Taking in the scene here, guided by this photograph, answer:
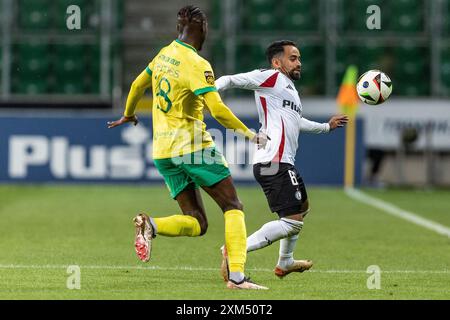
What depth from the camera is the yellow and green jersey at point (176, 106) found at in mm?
8203

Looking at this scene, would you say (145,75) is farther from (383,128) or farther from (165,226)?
(383,128)

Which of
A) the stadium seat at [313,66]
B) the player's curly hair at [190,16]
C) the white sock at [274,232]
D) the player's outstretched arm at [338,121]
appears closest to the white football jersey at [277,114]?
the player's outstretched arm at [338,121]

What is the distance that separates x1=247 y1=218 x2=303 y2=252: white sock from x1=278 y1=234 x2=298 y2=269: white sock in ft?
0.68

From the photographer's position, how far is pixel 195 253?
10953 mm

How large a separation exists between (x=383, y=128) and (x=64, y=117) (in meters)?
6.13

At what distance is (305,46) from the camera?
2506 cm

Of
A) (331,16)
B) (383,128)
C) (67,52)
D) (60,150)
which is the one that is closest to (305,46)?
(331,16)

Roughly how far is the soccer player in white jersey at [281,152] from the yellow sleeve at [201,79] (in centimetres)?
62

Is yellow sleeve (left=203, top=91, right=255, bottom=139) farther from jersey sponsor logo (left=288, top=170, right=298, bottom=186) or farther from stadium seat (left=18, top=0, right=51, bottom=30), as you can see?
stadium seat (left=18, top=0, right=51, bottom=30)

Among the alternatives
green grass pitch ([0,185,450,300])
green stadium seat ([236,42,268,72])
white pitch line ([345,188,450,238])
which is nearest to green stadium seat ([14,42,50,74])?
green stadium seat ([236,42,268,72])

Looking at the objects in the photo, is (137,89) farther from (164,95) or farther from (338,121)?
(338,121)

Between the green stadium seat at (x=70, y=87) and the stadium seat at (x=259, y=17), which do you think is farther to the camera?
the stadium seat at (x=259, y=17)

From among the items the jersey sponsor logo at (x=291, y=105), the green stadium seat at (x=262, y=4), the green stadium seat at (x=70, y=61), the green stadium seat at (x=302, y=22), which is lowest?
the jersey sponsor logo at (x=291, y=105)

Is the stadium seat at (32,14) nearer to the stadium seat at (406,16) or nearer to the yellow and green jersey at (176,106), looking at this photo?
the stadium seat at (406,16)
